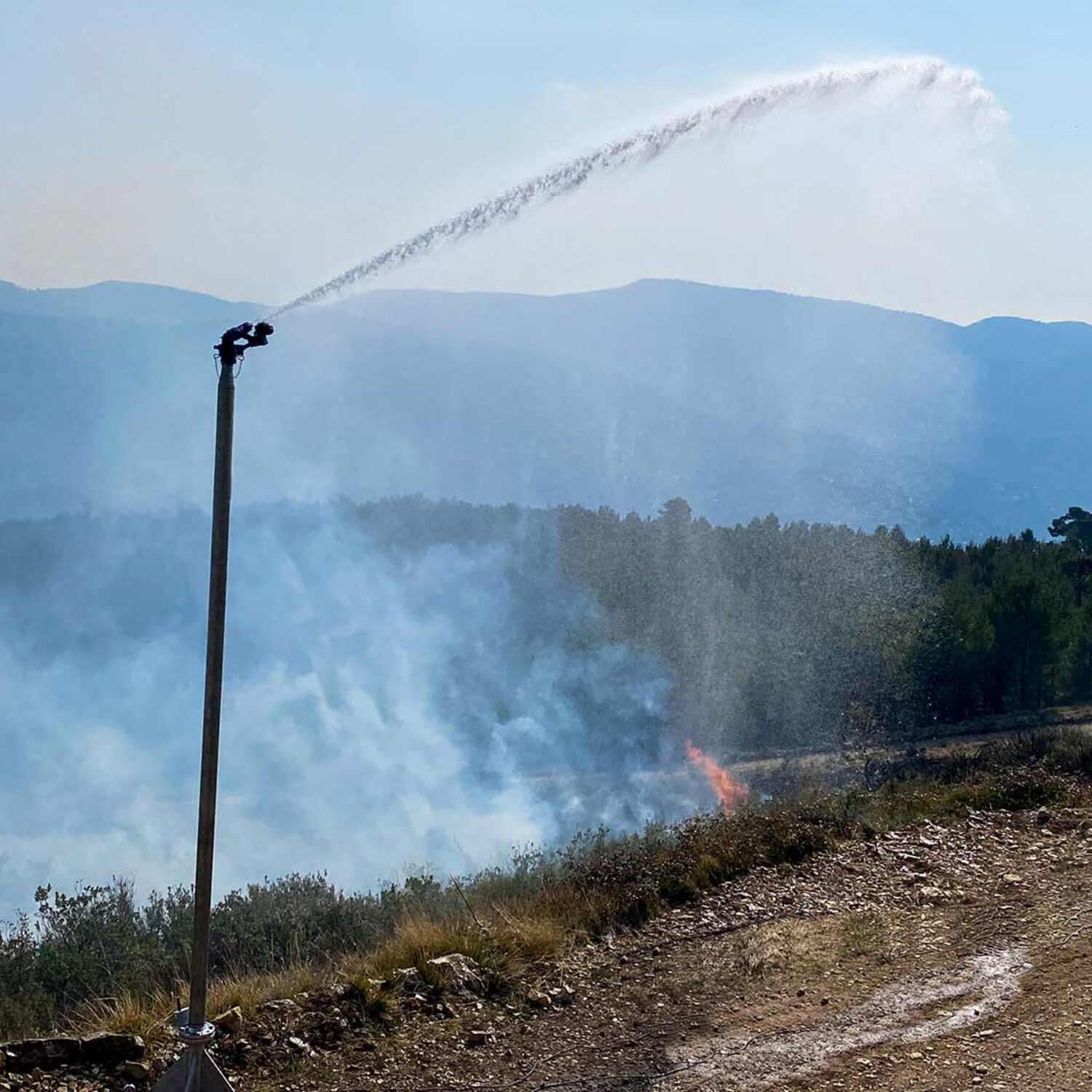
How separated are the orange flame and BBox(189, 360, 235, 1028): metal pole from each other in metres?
13.8

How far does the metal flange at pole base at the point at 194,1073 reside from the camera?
16.2 feet

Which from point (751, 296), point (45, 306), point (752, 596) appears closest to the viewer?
point (752, 596)

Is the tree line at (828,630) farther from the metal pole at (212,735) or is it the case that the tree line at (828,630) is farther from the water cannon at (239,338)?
the water cannon at (239,338)

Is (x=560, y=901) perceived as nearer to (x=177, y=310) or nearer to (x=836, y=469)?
(x=177, y=310)

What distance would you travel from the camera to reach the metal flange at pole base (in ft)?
16.2

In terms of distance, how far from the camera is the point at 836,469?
85312 millimetres

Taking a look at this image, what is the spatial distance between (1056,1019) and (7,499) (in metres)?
38.0

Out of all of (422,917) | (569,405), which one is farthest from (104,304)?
(422,917)

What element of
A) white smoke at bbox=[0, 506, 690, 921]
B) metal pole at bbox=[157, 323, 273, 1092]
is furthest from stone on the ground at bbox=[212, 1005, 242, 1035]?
white smoke at bbox=[0, 506, 690, 921]

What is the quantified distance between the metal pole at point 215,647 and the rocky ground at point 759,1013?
1796mm

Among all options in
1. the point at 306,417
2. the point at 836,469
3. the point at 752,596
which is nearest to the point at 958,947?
the point at 752,596

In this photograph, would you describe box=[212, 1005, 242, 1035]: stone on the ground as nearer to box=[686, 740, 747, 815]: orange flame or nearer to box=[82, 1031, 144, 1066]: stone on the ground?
box=[82, 1031, 144, 1066]: stone on the ground

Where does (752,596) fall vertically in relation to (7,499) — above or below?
below

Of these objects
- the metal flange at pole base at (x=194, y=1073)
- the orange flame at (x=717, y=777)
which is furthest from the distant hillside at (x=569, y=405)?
the orange flame at (x=717, y=777)
